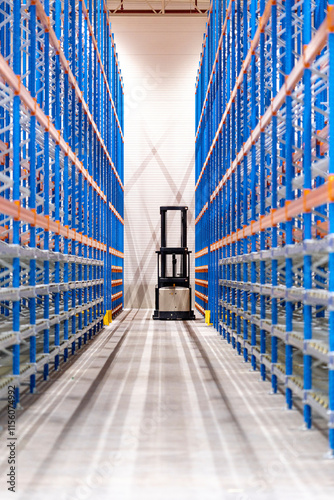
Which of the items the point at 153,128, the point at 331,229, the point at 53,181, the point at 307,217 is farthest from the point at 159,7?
the point at 331,229

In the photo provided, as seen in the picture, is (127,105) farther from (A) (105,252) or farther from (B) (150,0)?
(A) (105,252)

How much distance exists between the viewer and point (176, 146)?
90.2 feet

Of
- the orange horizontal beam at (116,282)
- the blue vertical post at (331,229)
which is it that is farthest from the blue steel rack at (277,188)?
the orange horizontal beam at (116,282)

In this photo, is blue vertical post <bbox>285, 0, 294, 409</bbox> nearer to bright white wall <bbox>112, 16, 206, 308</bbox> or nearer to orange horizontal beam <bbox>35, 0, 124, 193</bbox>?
orange horizontal beam <bbox>35, 0, 124, 193</bbox>

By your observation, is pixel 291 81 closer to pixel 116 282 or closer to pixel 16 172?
pixel 16 172

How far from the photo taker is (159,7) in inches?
1077

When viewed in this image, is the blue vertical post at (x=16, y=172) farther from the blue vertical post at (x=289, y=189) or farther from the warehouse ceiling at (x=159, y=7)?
the warehouse ceiling at (x=159, y=7)

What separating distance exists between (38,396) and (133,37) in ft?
75.2

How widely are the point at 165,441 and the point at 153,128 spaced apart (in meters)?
23.3

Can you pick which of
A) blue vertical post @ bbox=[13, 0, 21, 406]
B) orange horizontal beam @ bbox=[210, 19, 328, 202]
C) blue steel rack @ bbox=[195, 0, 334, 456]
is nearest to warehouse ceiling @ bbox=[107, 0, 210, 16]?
blue steel rack @ bbox=[195, 0, 334, 456]

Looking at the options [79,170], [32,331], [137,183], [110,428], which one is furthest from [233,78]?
[137,183]

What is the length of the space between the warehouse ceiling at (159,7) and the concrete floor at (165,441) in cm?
2163

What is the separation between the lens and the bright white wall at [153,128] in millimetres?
27078

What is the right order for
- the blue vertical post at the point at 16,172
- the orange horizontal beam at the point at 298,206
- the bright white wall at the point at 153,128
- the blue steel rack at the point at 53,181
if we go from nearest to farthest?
the orange horizontal beam at the point at 298,206
the blue vertical post at the point at 16,172
the blue steel rack at the point at 53,181
the bright white wall at the point at 153,128
